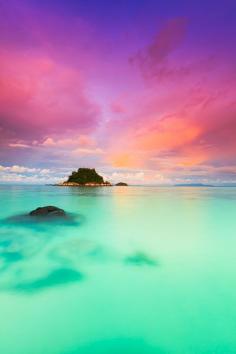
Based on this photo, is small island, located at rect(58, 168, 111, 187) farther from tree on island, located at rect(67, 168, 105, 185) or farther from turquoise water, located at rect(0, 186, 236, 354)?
turquoise water, located at rect(0, 186, 236, 354)

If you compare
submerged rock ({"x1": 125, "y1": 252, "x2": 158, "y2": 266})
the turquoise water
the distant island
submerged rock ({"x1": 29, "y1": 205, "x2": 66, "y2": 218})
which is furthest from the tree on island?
submerged rock ({"x1": 125, "y1": 252, "x2": 158, "y2": 266})

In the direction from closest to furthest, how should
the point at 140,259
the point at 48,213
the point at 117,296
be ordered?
the point at 117,296
the point at 140,259
the point at 48,213

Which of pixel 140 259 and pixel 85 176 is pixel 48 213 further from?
pixel 85 176

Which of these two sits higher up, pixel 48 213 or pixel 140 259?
pixel 48 213

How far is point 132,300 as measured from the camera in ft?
13.2

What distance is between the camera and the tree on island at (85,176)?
123 m

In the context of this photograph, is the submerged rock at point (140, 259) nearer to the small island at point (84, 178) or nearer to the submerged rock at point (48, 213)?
the submerged rock at point (48, 213)

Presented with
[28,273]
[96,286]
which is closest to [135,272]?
[96,286]

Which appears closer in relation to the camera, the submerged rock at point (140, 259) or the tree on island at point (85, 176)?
the submerged rock at point (140, 259)

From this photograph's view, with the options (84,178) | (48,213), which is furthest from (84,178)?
(48,213)

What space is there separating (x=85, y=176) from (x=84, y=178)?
1.30 meters

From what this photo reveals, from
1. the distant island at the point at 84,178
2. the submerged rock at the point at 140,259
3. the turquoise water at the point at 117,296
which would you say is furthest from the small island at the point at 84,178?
the submerged rock at the point at 140,259

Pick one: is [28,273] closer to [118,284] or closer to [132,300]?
[118,284]

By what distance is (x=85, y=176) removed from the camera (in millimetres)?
123562
